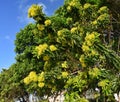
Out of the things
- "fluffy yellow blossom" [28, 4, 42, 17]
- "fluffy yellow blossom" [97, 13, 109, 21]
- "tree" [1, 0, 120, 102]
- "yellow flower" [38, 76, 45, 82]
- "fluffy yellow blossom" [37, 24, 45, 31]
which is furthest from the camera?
"fluffy yellow blossom" [97, 13, 109, 21]

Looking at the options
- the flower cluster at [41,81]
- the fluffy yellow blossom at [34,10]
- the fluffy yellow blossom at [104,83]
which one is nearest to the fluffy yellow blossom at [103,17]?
the fluffy yellow blossom at [34,10]

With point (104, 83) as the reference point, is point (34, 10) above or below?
above

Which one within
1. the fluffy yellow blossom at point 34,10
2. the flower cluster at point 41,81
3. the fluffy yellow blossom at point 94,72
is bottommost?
the fluffy yellow blossom at point 94,72

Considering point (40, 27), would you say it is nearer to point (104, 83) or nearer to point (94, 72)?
point (94, 72)

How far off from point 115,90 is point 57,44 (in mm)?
2840

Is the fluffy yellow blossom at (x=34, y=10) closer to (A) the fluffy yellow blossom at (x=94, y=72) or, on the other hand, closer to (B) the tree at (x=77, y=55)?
(B) the tree at (x=77, y=55)

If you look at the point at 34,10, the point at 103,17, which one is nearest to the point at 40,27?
the point at 34,10

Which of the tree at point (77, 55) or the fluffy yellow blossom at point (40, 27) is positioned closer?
the tree at point (77, 55)

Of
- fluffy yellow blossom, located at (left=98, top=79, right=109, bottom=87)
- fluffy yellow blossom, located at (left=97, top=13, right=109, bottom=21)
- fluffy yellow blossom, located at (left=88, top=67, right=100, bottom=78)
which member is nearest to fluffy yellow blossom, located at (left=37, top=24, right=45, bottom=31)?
fluffy yellow blossom, located at (left=97, top=13, right=109, bottom=21)

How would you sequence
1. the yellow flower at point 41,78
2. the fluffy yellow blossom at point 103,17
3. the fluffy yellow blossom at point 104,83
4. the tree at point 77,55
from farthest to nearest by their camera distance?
the fluffy yellow blossom at point 103,17 < the yellow flower at point 41,78 < the tree at point 77,55 < the fluffy yellow blossom at point 104,83

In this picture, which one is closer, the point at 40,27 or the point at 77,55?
the point at 40,27

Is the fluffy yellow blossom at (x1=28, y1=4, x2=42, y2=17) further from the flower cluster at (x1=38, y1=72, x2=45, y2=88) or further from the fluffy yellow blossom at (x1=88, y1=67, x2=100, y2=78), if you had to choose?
the fluffy yellow blossom at (x1=88, y1=67, x2=100, y2=78)

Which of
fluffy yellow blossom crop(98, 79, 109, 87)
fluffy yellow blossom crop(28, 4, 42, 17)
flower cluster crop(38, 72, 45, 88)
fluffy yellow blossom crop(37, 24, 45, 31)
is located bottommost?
fluffy yellow blossom crop(98, 79, 109, 87)

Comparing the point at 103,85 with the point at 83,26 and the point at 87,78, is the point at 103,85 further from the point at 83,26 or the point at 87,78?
the point at 83,26
